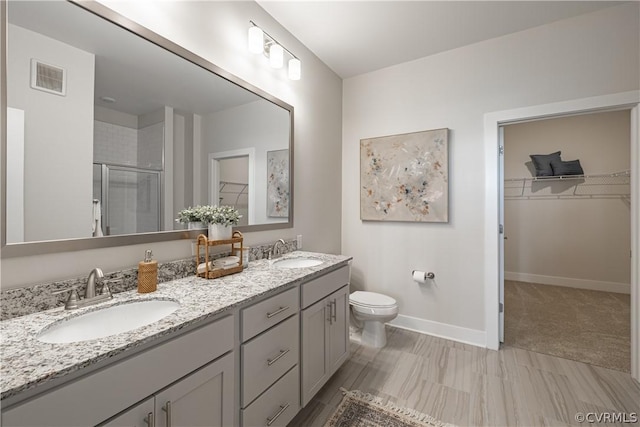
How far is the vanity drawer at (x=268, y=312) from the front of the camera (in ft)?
3.87

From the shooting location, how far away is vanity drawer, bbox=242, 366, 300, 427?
121 cm

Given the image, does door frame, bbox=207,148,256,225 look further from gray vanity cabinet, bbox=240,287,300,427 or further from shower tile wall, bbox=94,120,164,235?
gray vanity cabinet, bbox=240,287,300,427

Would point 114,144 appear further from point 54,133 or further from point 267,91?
point 267,91

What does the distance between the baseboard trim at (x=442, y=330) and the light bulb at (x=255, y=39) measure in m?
2.68

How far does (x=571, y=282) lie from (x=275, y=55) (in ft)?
15.9

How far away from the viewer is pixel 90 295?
1.07 meters

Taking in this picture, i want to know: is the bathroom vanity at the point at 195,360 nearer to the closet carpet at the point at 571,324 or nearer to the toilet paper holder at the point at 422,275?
the toilet paper holder at the point at 422,275

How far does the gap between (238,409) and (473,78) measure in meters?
2.97

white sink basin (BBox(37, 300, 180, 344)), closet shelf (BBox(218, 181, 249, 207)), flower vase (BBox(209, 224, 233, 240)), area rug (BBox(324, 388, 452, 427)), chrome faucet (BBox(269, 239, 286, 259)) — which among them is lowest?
area rug (BBox(324, 388, 452, 427))

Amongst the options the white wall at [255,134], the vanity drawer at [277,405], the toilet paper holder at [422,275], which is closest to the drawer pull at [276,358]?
the vanity drawer at [277,405]

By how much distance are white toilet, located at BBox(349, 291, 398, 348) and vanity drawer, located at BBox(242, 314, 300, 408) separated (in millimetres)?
1040

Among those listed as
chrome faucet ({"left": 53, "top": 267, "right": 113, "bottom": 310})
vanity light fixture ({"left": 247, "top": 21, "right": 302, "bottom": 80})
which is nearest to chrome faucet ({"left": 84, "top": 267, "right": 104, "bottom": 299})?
chrome faucet ({"left": 53, "top": 267, "right": 113, "bottom": 310})

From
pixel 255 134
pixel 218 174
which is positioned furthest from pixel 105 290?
pixel 255 134

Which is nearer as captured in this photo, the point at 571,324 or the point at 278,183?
the point at 278,183
